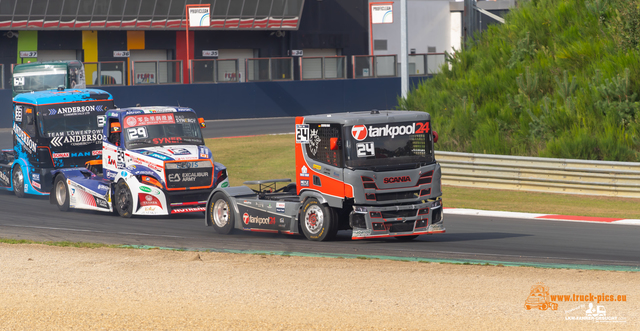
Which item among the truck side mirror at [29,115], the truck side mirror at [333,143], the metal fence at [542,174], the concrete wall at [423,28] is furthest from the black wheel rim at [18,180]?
the concrete wall at [423,28]

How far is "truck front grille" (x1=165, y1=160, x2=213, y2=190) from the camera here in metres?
16.0

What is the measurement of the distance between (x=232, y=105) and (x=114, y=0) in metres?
9.34

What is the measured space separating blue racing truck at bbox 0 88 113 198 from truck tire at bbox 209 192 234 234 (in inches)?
237

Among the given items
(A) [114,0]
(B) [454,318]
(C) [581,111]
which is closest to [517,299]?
(B) [454,318]

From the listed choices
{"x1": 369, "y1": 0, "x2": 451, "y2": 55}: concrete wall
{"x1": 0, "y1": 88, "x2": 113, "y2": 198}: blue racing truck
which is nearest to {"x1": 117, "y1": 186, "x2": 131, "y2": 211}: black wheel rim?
{"x1": 0, "y1": 88, "x2": 113, "y2": 198}: blue racing truck

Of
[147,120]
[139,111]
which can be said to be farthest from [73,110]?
[147,120]

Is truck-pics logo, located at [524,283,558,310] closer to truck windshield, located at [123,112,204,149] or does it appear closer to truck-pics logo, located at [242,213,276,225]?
truck-pics logo, located at [242,213,276,225]

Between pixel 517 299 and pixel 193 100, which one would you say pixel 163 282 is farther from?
pixel 193 100

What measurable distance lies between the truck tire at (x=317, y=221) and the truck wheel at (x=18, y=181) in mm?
9685

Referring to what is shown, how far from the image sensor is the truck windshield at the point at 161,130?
658 inches

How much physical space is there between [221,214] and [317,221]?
7.38 feet

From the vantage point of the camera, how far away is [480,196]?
19875 millimetres

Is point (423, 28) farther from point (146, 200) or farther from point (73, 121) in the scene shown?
point (146, 200)

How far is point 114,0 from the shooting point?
43812 mm
